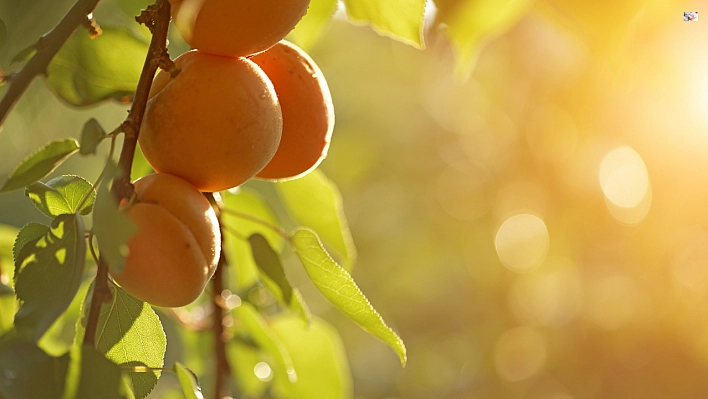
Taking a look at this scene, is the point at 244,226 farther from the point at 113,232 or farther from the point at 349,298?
the point at 113,232

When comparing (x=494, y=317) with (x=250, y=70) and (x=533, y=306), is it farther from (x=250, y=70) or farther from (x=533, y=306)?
(x=250, y=70)

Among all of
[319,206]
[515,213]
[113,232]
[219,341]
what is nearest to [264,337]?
[219,341]

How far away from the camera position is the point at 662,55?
3.68 ft

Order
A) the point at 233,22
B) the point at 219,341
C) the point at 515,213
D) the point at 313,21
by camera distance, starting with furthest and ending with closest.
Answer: the point at 515,213 → the point at 219,341 → the point at 313,21 → the point at 233,22

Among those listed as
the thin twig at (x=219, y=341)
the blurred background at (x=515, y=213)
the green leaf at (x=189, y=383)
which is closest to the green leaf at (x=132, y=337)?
the green leaf at (x=189, y=383)

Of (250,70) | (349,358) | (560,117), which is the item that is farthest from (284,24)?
(349,358)

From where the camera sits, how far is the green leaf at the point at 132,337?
475 millimetres

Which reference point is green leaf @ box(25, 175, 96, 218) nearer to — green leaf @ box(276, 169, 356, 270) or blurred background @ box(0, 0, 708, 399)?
green leaf @ box(276, 169, 356, 270)

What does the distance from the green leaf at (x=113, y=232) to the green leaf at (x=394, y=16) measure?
324 millimetres

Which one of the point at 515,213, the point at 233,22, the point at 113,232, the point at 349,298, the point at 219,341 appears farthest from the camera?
→ the point at 515,213

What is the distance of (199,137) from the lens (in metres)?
0.43

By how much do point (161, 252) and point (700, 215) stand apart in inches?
59.9

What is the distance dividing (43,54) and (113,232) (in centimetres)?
18

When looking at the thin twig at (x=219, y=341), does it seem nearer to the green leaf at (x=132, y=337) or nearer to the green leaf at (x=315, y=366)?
the green leaf at (x=315, y=366)
